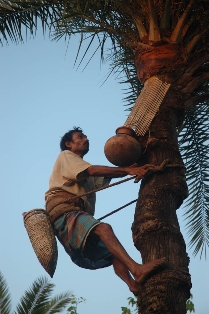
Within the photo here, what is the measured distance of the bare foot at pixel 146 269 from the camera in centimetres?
457

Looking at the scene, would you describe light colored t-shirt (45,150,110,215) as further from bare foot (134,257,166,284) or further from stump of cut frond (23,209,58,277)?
bare foot (134,257,166,284)

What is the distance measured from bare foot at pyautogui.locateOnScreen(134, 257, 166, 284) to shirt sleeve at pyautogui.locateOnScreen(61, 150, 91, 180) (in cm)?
133

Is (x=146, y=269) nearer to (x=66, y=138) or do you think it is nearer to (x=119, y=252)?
(x=119, y=252)

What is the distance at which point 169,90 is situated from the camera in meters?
6.12

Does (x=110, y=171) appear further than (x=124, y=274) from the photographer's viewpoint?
Yes

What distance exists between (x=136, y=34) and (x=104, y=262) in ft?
8.48

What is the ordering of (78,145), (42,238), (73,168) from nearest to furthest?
(42,238), (73,168), (78,145)

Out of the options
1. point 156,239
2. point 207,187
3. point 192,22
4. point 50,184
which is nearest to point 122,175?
point 50,184

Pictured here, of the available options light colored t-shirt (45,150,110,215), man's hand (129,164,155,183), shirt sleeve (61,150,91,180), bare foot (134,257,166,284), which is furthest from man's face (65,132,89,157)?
bare foot (134,257,166,284)

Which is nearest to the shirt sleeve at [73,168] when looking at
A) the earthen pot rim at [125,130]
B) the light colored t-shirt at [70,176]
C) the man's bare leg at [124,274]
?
the light colored t-shirt at [70,176]

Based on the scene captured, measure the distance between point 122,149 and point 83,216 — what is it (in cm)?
66

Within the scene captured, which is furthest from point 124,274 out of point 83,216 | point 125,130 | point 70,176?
point 125,130

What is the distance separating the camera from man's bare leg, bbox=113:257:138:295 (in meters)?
5.00

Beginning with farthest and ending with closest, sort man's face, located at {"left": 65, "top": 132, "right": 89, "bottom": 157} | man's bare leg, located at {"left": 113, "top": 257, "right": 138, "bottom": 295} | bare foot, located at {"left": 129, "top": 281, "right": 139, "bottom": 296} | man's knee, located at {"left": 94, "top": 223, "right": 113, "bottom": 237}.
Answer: man's face, located at {"left": 65, "top": 132, "right": 89, "bottom": 157}, man's knee, located at {"left": 94, "top": 223, "right": 113, "bottom": 237}, man's bare leg, located at {"left": 113, "top": 257, "right": 138, "bottom": 295}, bare foot, located at {"left": 129, "top": 281, "right": 139, "bottom": 296}
